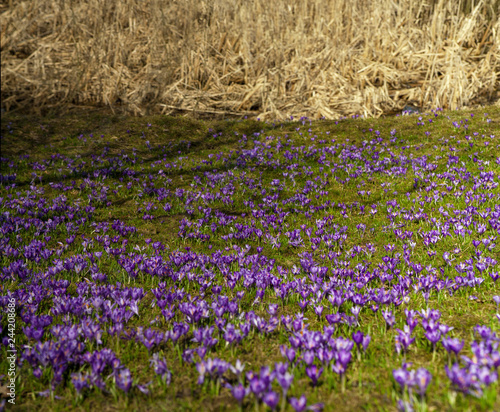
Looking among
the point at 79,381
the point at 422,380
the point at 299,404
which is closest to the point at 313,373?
the point at 299,404

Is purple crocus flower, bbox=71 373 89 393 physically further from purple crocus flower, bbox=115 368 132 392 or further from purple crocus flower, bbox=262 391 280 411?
purple crocus flower, bbox=262 391 280 411

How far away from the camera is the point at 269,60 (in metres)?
14.7

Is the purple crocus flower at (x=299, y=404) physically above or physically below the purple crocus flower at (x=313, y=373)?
above

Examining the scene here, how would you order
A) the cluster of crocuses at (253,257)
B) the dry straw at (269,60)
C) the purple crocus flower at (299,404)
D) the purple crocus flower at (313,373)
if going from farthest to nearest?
the dry straw at (269,60)
the cluster of crocuses at (253,257)
the purple crocus flower at (313,373)
the purple crocus flower at (299,404)

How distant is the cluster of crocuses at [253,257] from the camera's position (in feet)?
9.05

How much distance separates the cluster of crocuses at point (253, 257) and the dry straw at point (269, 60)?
3.68m

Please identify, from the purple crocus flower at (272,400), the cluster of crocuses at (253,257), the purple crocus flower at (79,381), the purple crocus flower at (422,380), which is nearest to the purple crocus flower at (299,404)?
the cluster of crocuses at (253,257)

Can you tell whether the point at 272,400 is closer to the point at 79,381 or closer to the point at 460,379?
the point at 460,379

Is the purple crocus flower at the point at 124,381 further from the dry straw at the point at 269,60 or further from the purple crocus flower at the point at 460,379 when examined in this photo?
the dry straw at the point at 269,60

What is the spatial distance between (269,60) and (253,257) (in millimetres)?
11416

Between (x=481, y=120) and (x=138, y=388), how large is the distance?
1106 cm

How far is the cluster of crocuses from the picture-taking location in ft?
9.05

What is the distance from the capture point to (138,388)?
2695mm

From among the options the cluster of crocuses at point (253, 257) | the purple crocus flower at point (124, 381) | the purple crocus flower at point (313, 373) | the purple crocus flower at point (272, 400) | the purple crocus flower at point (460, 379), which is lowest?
the cluster of crocuses at point (253, 257)
